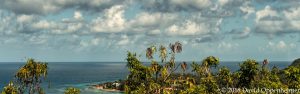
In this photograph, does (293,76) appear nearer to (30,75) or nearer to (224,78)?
(224,78)

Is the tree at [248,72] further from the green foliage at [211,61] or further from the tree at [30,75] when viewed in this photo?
the tree at [30,75]

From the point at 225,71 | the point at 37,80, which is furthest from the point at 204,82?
the point at 37,80

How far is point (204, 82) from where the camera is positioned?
7981cm

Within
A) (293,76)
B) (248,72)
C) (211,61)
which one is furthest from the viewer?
(211,61)

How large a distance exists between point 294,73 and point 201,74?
26.9 m

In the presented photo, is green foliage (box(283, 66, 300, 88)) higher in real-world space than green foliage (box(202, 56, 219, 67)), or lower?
lower

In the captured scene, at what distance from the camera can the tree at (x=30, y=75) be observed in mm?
68738

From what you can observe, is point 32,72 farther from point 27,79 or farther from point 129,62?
point 129,62

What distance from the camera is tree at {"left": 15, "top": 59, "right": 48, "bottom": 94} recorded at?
68738mm

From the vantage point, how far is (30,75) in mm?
69875

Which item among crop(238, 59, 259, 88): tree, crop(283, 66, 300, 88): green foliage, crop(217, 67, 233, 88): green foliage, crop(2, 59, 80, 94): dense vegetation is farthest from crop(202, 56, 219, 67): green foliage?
crop(2, 59, 80, 94): dense vegetation

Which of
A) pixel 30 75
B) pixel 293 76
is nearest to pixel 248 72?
pixel 293 76

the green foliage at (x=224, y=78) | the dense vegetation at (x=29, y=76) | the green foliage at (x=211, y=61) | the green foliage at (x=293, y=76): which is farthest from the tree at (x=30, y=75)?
the green foliage at (x=293, y=76)

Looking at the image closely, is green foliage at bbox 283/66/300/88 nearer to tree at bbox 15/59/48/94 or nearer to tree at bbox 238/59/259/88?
tree at bbox 238/59/259/88
